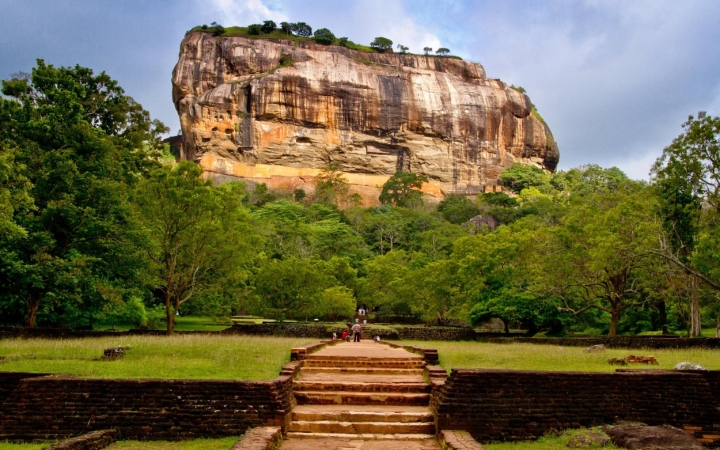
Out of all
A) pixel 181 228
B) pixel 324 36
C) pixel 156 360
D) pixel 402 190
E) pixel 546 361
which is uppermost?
pixel 324 36

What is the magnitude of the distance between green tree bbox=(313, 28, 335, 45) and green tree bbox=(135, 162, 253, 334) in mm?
66998

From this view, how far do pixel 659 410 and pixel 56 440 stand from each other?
801 centimetres

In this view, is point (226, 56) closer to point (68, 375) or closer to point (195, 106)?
point (195, 106)

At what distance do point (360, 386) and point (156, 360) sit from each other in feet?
12.0

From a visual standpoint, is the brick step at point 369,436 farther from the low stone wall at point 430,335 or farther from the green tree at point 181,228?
the low stone wall at point 430,335

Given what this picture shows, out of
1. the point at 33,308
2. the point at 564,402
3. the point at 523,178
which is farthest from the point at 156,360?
the point at 523,178

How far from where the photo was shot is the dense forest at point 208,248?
18422mm

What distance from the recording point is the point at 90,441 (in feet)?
24.2

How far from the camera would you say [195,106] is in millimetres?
74125

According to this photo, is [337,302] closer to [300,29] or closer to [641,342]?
[641,342]

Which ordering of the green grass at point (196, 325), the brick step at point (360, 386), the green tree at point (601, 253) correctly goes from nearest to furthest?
the brick step at point (360, 386), the green tree at point (601, 253), the green grass at point (196, 325)

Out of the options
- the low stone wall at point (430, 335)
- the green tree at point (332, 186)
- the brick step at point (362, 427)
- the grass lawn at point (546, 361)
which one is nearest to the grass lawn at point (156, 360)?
the brick step at point (362, 427)

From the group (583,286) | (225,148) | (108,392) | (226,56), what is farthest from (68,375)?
(226,56)

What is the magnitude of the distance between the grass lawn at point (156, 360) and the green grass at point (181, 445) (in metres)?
1.67
